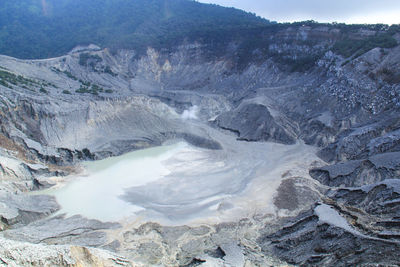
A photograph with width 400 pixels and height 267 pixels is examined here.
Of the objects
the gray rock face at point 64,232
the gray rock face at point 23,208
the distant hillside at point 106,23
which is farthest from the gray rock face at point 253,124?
the distant hillside at point 106,23

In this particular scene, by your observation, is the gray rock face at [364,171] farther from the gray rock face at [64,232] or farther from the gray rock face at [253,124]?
the gray rock face at [64,232]

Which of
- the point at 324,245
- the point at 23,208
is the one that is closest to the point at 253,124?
the point at 324,245

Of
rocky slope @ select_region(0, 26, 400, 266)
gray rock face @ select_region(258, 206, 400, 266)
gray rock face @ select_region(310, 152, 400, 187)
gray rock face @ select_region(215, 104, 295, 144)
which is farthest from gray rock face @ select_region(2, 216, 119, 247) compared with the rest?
gray rock face @ select_region(215, 104, 295, 144)

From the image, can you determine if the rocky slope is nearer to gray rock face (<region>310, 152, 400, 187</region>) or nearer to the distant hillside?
gray rock face (<region>310, 152, 400, 187</region>)

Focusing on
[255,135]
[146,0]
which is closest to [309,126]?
[255,135]

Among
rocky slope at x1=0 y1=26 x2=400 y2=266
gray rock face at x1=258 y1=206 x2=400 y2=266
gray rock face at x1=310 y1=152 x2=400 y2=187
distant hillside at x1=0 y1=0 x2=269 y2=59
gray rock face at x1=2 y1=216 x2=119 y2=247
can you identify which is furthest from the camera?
distant hillside at x1=0 y1=0 x2=269 y2=59

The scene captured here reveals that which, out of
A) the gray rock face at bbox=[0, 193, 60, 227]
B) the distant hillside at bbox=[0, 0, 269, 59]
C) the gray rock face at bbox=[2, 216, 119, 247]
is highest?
the distant hillside at bbox=[0, 0, 269, 59]

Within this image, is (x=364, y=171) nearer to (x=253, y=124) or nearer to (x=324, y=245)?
(x=324, y=245)
